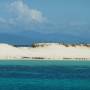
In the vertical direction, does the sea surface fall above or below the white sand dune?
below

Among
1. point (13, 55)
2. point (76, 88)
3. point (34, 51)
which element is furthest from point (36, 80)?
point (34, 51)

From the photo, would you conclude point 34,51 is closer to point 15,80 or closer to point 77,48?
point 77,48

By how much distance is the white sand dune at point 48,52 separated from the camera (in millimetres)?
73631

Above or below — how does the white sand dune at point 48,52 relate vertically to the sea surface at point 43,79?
above

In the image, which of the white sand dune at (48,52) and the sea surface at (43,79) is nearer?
the sea surface at (43,79)

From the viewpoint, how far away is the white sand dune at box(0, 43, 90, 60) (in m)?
73.6

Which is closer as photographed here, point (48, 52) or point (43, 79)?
point (43, 79)

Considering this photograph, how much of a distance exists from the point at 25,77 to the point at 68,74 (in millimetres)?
4724

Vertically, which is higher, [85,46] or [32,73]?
[85,46]

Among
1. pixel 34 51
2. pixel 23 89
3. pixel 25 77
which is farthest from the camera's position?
pixel 34 51

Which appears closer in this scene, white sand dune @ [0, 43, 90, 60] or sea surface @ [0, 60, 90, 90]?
sea surface @ [0, 60, 90, 90]

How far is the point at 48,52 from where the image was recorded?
79.3 m

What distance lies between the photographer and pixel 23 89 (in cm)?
3431

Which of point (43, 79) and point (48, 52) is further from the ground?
point (48, 52)
